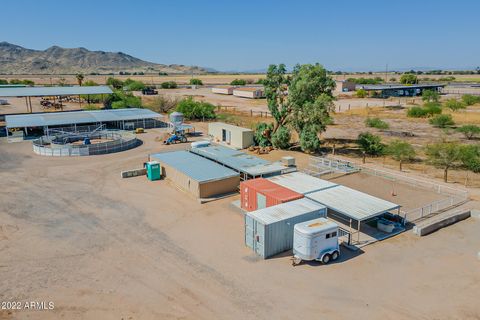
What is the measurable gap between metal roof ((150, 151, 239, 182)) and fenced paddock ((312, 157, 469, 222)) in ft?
32.2

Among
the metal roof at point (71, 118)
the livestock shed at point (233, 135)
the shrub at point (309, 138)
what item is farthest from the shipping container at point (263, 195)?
the metal roof at point (71, 118)

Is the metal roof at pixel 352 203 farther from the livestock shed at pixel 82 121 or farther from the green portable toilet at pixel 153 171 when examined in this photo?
the livestock shed at pixel 82 121

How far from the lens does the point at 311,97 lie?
129ft

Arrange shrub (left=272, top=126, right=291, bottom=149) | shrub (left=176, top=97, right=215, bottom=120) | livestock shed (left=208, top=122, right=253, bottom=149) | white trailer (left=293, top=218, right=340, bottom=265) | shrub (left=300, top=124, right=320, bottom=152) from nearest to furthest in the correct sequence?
white trailer (left=293, top=218, right=340, bottom=265)
shrub (left=300, top=124, right=320, bottom=152)
shrub (left=272, top=126, right=291, bottom=149)
livestock shed (left=208, top=122, right=253, bottom=149)
shrub (left=176, top=97, right=215, bottom=120)

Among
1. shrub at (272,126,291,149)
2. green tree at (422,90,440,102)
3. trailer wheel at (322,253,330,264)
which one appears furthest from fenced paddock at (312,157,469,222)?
green tree at (422,90,440,102)

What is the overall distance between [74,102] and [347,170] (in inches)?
3093

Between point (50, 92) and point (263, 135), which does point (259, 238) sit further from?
point (50, 92)

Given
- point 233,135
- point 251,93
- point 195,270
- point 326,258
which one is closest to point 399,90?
point 251,93

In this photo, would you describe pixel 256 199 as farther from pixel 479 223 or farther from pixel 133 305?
pixel 479 223

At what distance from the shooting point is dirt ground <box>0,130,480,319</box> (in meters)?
14.6

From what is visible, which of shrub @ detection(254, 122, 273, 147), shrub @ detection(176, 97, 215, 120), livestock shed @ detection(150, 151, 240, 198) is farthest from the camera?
shrub @ detection(176, 97, 215, 120)

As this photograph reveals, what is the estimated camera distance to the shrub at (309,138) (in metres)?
38.5

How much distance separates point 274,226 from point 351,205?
621 cm

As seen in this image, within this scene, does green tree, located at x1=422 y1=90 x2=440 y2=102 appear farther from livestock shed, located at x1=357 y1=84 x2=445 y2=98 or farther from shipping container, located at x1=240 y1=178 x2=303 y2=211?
shipping container, located at x1=240 y1=178 x2=303 y2=211
